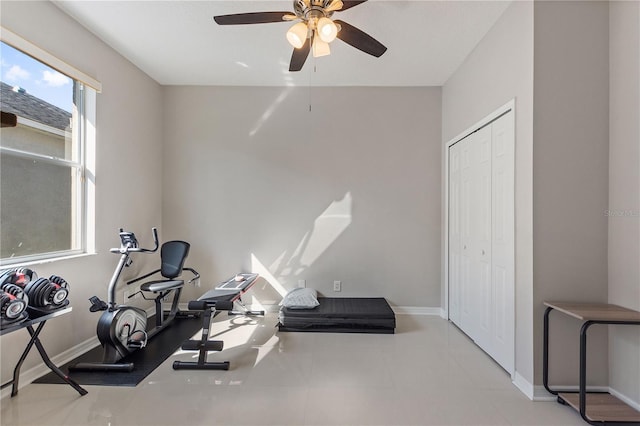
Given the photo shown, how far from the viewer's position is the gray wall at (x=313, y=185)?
3.80 m

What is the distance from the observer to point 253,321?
3.48m

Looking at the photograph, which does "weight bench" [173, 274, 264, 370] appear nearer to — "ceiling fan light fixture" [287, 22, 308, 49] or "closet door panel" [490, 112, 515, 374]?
"ceiling fan light fixture" [287, 22, 308, 49]

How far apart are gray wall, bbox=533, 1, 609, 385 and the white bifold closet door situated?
233 millimetres

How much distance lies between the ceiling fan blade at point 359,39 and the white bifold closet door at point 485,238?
1199 mm

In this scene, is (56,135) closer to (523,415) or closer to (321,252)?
(321,252)

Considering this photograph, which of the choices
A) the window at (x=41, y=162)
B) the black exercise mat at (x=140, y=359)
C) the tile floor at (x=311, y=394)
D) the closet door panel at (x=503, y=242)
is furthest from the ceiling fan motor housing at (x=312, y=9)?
the black exercise mat at (x=140, y=359)

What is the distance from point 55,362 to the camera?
243 centimetres

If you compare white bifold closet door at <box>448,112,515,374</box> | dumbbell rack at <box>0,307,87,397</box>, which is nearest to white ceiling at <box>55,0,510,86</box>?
white bifold closet door at <box>448,112,515,374</box>

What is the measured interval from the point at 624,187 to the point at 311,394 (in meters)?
2.57

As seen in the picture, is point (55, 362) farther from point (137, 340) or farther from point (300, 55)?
point (300, 55)

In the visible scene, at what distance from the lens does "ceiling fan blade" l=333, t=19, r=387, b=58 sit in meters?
1.94

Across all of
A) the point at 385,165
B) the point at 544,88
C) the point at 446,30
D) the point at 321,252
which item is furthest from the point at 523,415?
the point at 446,30

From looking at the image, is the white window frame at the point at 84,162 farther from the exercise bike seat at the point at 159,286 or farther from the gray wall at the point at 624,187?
the gray wall at the point at 624,187

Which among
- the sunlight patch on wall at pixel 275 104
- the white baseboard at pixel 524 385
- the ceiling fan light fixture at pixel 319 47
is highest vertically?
the sunlight patch on wall at pixel 275 104
